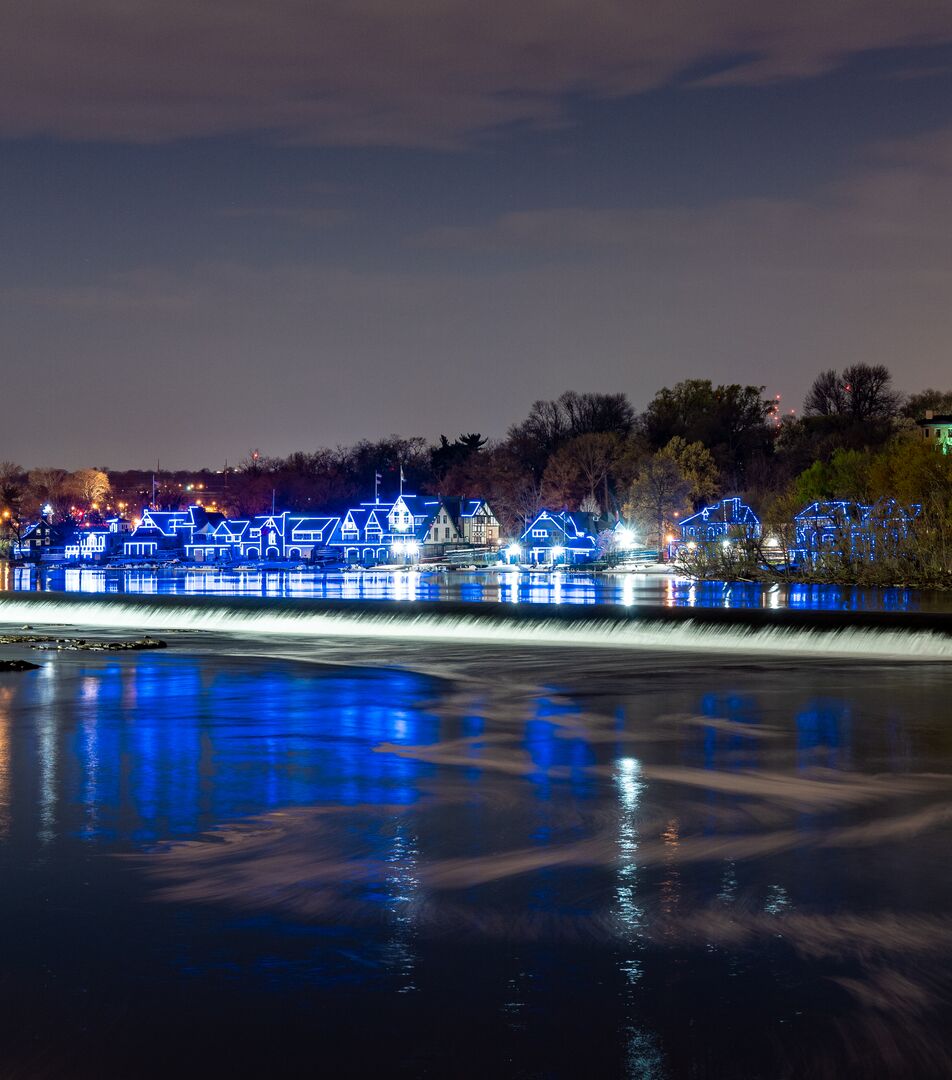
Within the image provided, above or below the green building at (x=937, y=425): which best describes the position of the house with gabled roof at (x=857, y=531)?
below

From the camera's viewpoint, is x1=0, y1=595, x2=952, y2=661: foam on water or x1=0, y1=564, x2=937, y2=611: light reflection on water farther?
x1=0, y1=564, x2=937, y2=611: light reflection on water

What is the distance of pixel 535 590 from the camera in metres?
71.1

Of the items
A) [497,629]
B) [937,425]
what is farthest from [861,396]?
[497,629]

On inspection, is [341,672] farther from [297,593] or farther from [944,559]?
[297,593]

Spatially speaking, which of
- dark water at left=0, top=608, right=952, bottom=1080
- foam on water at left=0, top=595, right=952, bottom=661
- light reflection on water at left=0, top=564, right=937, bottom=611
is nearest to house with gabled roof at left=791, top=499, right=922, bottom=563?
light reflection on water at left=0, top=564, right=937, bottom=611

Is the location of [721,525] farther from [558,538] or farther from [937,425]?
[937,425]

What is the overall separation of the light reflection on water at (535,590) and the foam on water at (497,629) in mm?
2623

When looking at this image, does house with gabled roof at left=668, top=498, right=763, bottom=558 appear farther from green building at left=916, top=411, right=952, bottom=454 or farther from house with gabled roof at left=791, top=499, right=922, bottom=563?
green building at left=916, top=411, right=952, bottom=454

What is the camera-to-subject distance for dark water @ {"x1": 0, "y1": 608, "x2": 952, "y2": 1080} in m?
7.70

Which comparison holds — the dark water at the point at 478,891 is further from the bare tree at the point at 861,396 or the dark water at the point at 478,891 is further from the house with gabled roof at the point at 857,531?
the bare tree at the point at 861,396

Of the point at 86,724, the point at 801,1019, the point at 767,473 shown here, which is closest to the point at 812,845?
the point at 801,1019

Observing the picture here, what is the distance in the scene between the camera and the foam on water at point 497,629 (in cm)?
2948

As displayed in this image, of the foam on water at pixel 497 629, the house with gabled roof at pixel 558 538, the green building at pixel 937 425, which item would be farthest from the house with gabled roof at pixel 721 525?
the green building at pixel 937 425

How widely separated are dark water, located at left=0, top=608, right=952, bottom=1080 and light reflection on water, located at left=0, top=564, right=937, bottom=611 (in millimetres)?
20112
